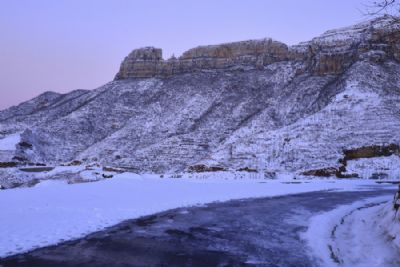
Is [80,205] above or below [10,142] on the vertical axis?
below

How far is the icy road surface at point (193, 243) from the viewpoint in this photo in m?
8.14

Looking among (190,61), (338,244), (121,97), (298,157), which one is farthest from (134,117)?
(338,244)

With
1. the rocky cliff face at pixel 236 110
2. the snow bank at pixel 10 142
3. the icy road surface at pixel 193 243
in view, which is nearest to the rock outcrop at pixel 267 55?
the rocky cliff face at pixel 236 110

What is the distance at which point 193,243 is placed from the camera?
9.84 m

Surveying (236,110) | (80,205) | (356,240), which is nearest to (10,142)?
(236,110)

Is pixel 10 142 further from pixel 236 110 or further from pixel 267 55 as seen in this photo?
pixel 267 55

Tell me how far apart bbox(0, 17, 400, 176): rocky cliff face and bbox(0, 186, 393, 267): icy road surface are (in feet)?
94.6

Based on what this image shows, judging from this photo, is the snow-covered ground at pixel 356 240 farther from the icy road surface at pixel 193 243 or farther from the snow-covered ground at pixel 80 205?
the snow-covered ground at pixel 80 205

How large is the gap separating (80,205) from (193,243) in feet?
18.5

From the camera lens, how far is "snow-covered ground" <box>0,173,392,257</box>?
9766mm

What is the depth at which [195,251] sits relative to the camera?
9.06 metres

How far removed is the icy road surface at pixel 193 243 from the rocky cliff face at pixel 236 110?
94.6 feet

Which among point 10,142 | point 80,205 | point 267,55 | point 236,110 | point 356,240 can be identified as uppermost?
point 267,55

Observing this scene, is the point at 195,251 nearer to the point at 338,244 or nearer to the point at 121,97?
the point at 338,244
